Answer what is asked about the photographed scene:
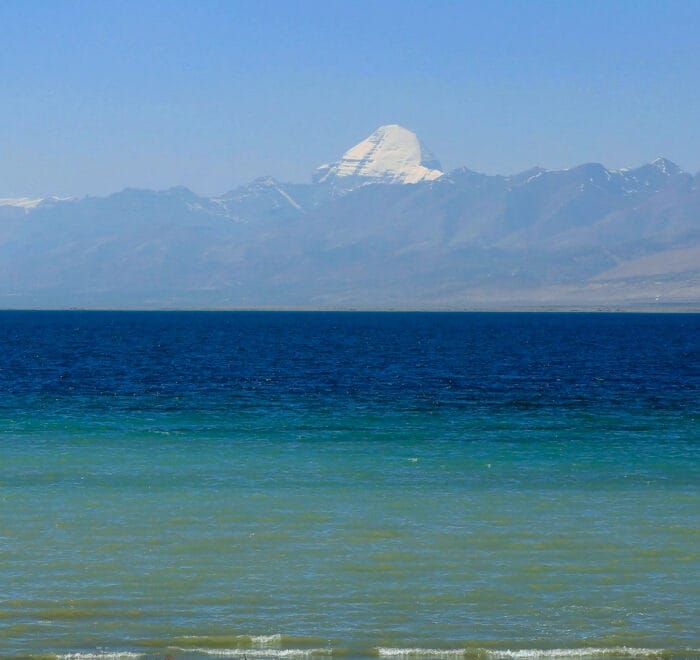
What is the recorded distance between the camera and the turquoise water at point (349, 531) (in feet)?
68.2

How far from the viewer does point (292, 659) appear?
1956cm

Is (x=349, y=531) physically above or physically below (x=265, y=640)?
above


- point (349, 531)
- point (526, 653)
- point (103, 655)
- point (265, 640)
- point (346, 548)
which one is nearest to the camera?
point (103, 655)

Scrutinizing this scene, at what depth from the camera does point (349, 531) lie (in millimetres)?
28000

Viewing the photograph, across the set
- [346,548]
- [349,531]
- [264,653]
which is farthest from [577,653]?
[349,531]

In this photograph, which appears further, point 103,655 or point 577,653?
point 577,653

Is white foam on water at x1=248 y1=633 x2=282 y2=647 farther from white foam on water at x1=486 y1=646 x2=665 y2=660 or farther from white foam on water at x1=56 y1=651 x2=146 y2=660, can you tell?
white foam on water at x1=486 y1=646 x2=665 y2=660

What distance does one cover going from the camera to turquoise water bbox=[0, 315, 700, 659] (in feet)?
68.2

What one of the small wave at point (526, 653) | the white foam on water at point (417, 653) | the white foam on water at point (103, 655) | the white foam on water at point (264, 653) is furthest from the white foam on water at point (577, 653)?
the white foam on water at point (103, 655)

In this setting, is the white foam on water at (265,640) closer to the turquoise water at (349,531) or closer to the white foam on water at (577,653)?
the turquoise water at (349,531)

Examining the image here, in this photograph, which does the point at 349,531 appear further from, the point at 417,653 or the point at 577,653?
the point at 577,653

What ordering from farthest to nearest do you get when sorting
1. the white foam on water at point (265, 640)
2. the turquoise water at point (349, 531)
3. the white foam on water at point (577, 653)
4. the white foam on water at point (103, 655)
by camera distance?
the turquoise water at point (349, 531)
the white foam on water at point (265, 640)
the white foam on water at point (577, 653)
the white foam on water at point (103, 655)

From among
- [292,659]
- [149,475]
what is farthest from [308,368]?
[292,659]

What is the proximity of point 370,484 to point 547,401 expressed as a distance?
30939mm
